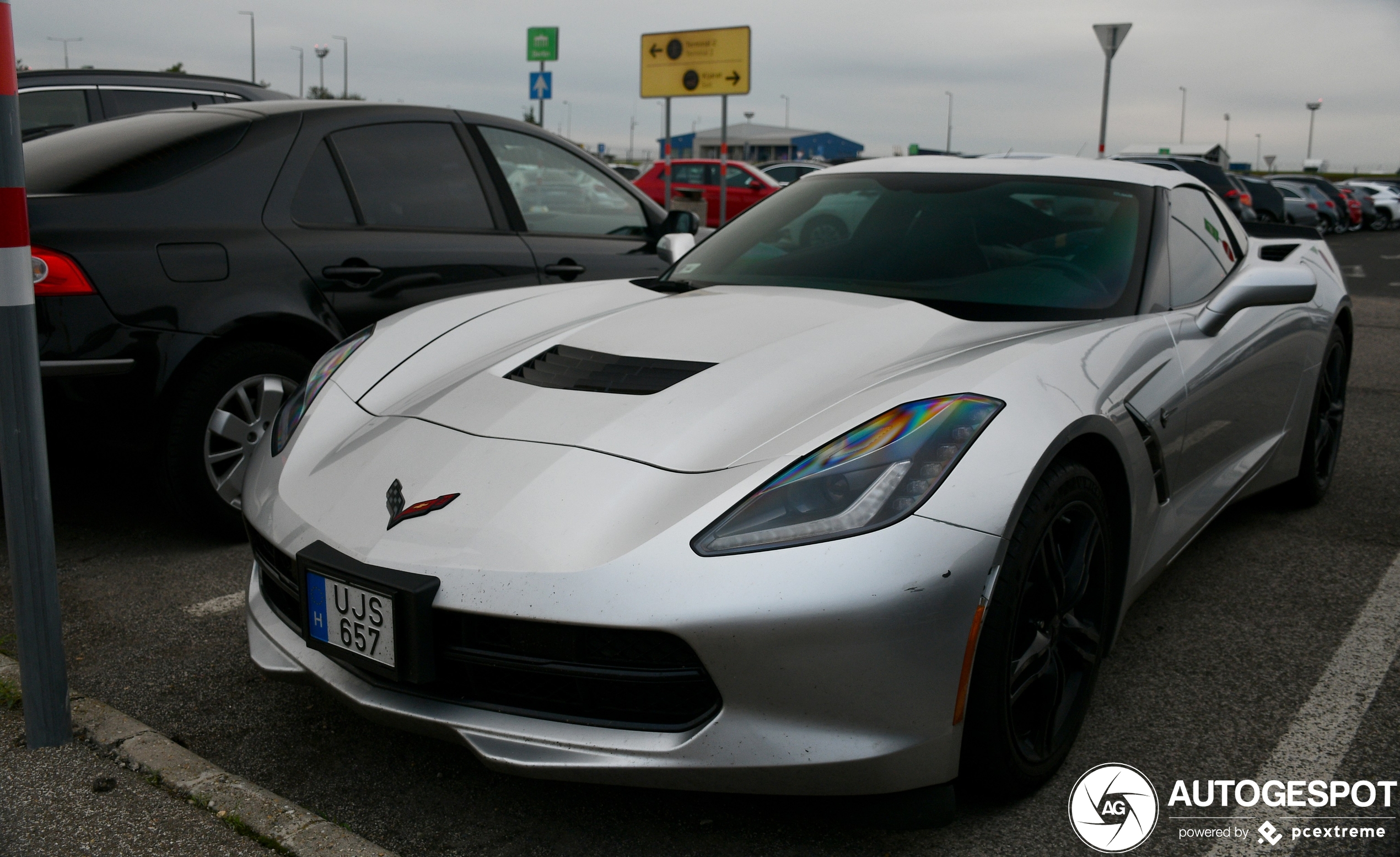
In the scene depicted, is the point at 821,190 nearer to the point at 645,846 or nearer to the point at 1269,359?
the point at 1269,359

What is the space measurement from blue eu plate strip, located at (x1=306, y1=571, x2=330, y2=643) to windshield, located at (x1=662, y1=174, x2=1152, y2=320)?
5.06 ft

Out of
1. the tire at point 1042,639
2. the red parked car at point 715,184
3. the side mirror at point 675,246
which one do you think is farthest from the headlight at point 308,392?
the red parked car at point 715,184

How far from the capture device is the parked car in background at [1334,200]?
31.7 metres

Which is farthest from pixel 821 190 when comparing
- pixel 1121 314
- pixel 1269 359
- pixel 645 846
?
pixel 645 846

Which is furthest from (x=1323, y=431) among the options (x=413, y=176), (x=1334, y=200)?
(x=1334, y=200)

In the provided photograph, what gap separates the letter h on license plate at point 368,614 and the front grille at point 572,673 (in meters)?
0.04

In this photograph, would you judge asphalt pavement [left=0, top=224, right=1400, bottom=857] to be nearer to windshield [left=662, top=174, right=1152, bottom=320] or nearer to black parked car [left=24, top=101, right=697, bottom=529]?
black parked car [left=24, top=101, right=697, bottom=529]

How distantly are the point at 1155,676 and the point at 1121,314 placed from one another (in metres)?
0.89

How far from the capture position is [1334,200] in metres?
32.1

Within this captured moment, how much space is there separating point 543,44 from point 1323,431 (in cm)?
1462

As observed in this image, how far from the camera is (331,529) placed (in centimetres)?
207

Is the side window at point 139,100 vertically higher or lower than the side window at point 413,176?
higher

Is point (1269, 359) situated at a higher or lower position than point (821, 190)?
lower

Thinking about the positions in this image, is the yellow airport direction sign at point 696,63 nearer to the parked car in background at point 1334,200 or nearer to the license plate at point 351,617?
the license plate at point 351,617
